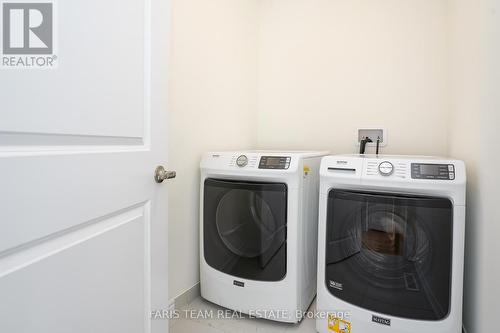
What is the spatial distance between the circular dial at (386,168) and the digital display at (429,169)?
0.11 meters

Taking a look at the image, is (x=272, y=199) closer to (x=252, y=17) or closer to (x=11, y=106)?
(x=11, y=106)

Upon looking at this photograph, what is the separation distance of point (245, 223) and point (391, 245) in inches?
27.3

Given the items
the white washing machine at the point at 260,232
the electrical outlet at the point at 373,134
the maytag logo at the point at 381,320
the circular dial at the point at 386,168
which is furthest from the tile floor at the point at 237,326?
the electrical outlet at the point at 373,134

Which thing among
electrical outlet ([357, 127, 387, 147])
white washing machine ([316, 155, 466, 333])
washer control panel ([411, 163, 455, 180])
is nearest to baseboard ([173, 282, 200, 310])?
white washing machine ([316, 155, 466, 333])

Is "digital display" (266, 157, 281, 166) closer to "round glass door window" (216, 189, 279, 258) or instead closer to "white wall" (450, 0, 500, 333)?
"round glass door window" (216, 189, 279, 258)

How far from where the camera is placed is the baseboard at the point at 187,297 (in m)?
1.50

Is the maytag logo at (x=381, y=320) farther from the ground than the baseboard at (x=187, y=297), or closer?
farther from the ground

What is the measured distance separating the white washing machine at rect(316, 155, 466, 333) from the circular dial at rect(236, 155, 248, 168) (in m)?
0.40

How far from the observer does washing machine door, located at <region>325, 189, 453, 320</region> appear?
112 cm

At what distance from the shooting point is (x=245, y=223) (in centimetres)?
148

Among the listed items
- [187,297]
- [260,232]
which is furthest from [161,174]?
[187,297]

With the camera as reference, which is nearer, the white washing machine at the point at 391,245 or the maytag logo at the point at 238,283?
the white washing machine at the point at 391,245

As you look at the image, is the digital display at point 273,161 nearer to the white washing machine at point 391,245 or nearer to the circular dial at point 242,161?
the circular dial at point 242,161

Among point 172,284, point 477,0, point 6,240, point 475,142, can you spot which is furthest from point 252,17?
point 6,240
